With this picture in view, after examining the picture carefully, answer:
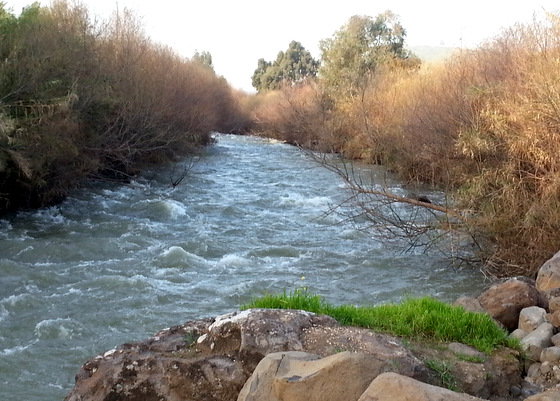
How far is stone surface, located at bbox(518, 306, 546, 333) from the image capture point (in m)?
7.41

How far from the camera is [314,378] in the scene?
3727mm

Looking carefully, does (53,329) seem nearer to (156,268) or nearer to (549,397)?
(156,268)

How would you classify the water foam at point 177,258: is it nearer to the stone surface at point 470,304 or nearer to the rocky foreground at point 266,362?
the stone surface at point 470,304

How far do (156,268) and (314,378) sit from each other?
871 centimetres

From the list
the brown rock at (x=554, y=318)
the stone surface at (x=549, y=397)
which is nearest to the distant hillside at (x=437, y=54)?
the brown rock at (x=554, y=318)

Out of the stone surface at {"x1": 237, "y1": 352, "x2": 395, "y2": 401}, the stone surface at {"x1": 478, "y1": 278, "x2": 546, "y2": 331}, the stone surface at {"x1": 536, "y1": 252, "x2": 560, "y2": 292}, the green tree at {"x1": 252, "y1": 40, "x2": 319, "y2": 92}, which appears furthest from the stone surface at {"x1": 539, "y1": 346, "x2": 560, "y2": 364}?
the green tree at {"x1": 252, "y1": 40, "x2": 319, "y2": 92}

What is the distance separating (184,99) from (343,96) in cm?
893

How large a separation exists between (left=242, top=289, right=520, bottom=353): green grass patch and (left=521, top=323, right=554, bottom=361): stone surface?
74 cm

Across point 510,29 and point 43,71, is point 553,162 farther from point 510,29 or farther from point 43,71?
point 43,71

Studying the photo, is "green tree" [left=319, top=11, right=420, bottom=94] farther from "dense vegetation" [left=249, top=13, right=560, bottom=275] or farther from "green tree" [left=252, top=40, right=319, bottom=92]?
"green tree" [left=252, top=40, right=319, bottom=92]

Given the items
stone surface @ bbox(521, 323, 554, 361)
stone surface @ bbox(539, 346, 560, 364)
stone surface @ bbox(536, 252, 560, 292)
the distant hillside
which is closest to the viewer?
stone surface @ bbox(539, 346, 560, 364)

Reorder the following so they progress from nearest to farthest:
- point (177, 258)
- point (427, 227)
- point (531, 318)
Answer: point (531, 318)
point (427, 227)
point (177, 258)

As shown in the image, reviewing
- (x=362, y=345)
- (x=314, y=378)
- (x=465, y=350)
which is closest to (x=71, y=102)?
(x=362, y=345)

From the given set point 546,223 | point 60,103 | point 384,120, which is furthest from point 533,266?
point 384,120
